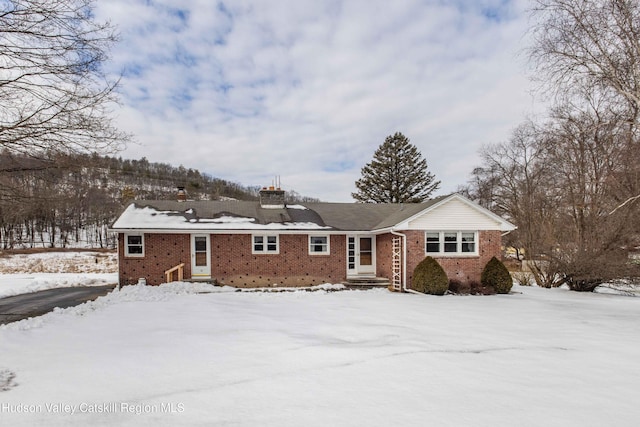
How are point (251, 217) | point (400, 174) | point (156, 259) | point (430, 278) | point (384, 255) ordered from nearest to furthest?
1. point (430, 278)
2. point (156, 259)
3. point (384, 255)
4. point (251, 217)
5. point (400, 174)

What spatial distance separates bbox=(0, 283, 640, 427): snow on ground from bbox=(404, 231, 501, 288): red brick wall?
17.3 ft

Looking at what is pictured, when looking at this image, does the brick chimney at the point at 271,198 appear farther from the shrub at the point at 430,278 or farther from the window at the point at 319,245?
the shrub at the point at 430,278

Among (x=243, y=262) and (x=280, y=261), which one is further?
(x=280, y=261)

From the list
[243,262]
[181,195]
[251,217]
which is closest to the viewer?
[243,262]

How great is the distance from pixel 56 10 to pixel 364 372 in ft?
25.8

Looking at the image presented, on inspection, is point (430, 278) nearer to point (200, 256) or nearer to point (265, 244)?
point (265, 244)

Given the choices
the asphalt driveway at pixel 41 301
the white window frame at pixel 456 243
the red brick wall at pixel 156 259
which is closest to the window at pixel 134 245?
the red brick wall at pixel 156 259

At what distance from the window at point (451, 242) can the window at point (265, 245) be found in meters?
6.75

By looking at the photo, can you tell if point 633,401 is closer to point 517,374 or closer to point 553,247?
point 517,374

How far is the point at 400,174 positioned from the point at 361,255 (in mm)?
25200

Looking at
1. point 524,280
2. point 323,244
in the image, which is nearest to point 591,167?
point 524,280

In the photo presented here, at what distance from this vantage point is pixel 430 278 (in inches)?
563

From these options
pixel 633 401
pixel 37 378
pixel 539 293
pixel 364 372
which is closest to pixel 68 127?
pixel 37 378

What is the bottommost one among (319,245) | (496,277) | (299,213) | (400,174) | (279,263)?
(496,277)
